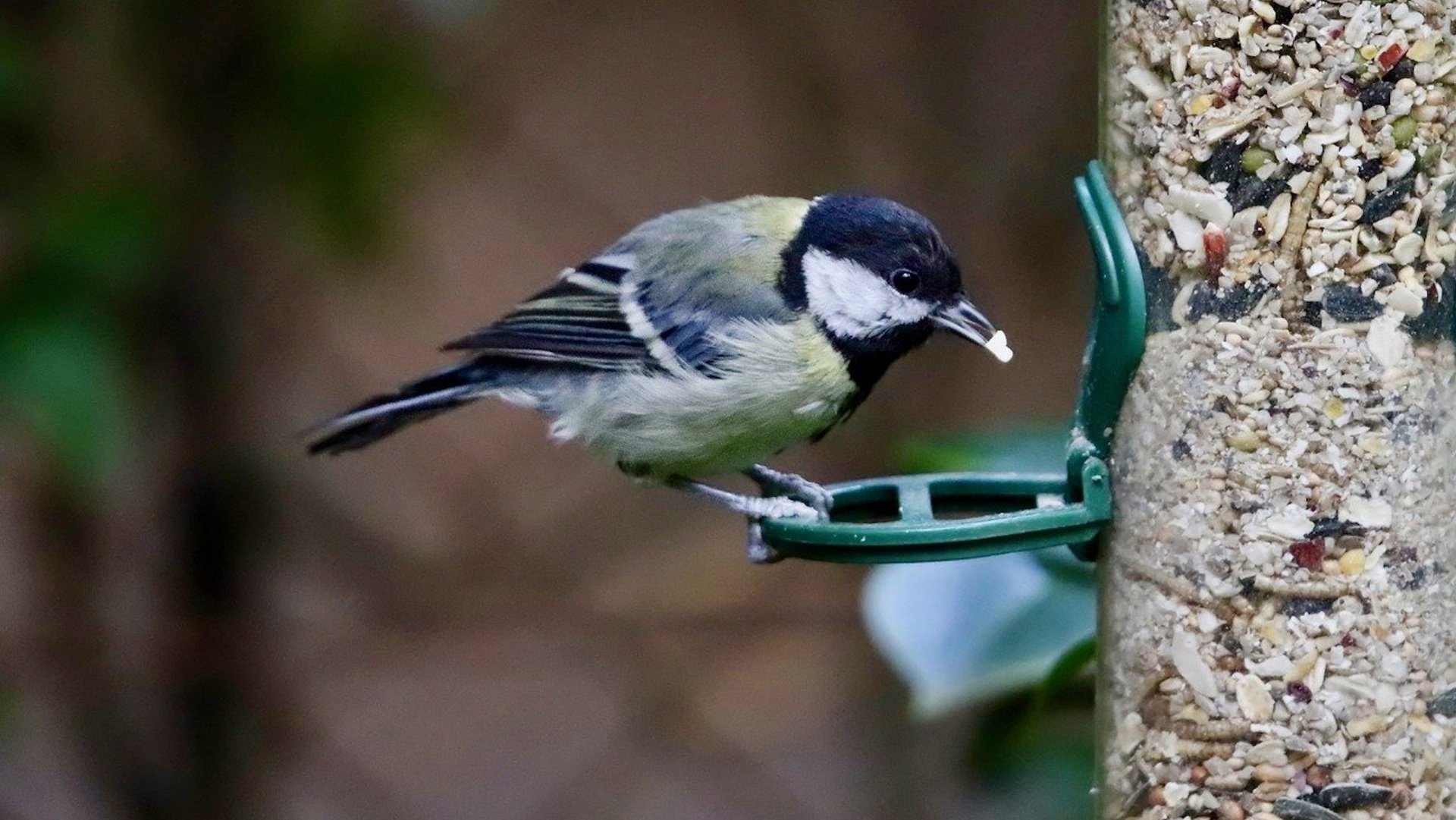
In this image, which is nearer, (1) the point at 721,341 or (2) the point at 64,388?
(1) the point at 721,341

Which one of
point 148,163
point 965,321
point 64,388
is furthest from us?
point 148,163

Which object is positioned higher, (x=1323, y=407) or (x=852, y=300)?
(x=852, y=300)

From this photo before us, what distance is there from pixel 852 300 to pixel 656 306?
1.20ft

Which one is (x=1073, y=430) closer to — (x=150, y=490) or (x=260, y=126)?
(x=260, y=126)

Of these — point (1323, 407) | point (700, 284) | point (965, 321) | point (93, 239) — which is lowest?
point (1323, 407)

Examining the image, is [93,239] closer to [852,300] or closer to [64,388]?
[64,388]

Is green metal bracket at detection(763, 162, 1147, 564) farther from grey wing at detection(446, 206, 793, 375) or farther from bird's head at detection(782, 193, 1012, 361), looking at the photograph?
grey wing at detection(446, 206, 793, 375)

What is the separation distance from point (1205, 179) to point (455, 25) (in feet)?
6.62

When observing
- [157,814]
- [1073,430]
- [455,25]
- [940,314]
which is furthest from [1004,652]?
[157,814]

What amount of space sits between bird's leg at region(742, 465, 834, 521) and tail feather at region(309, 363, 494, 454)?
0.51 metres

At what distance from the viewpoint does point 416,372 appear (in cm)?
555

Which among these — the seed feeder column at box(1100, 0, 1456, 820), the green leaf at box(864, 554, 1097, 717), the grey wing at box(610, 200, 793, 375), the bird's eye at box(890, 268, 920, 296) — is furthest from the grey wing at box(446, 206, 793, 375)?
the seed feeder column at box(1100, 0, 1456, 820)

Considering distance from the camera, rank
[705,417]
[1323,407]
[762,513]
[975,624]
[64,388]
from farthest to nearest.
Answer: [64,388], [705,417], [762,513], [975,624], [1323,407]

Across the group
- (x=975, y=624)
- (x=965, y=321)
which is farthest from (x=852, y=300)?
(x=975, y=624)
